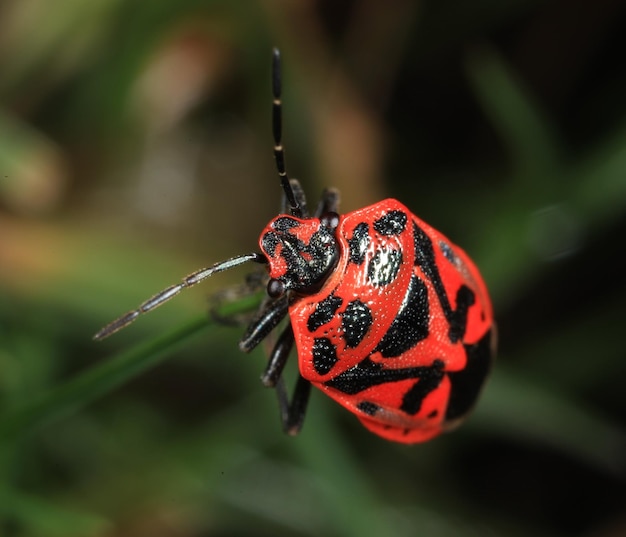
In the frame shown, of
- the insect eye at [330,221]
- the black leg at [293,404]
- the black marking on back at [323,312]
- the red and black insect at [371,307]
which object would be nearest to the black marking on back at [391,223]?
the red and black insect at [371,307]

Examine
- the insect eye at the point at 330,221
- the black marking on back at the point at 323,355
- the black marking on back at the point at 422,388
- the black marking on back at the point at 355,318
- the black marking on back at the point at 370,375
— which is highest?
the insect eye at the point at 330,221

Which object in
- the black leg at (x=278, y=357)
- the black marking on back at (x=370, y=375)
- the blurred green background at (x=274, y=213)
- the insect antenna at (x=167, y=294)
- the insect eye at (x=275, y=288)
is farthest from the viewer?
the blurred green background at (x=274, y=213)

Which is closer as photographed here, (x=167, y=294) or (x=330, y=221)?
(x=167, y=294)

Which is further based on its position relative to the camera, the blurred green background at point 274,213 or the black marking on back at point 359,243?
the blurred green background at point 274,213

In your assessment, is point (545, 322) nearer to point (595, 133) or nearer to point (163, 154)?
point (595, 133)

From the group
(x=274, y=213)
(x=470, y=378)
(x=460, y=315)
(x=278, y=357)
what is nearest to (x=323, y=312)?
(x=278, y=357)

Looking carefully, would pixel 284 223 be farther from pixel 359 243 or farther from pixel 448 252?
pixel 448 252

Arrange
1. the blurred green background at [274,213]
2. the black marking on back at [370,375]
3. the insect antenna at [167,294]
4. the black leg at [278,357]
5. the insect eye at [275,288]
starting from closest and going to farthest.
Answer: the insect antenna at [167,294]
the insect eye at [275,288]
the black marking on back at [370,375]
the black leg at [278,357]
the blurred green background at [274,213]

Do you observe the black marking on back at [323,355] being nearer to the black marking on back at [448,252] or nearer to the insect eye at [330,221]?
the insect eye at [330,221]
